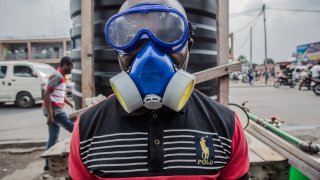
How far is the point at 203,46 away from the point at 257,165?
1079 mm

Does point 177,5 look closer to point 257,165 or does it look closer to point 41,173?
point 257,165

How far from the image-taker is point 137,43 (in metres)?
1.22

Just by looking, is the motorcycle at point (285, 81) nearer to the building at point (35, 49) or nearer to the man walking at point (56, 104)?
the man walking at point (56, 104)

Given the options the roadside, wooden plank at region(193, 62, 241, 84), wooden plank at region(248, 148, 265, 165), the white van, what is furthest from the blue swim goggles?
the white van

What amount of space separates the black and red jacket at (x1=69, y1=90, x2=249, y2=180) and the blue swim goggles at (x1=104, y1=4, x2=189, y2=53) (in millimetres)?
299

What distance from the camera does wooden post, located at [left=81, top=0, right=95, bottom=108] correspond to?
89.0 inches

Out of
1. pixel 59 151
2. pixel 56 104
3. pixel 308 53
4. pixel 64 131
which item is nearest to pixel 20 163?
pixel 56 104

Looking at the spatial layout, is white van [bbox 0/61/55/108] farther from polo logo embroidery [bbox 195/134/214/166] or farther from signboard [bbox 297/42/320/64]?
signboard [bbox 297/42/320/64]

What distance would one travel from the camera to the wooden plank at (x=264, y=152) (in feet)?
6.68

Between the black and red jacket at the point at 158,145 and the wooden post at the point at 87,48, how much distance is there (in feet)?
3.84

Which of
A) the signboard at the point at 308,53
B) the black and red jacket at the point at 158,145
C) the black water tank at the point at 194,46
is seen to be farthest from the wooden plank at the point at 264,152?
the signboard at the point at 308,53

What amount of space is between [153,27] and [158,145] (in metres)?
0.54

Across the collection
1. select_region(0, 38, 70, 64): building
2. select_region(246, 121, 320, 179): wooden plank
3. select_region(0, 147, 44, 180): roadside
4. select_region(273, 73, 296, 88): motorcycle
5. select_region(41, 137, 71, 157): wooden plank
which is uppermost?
select_region(0, 38, 70, 64): building

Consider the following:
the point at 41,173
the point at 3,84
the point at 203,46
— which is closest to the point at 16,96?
the point at 3,84
